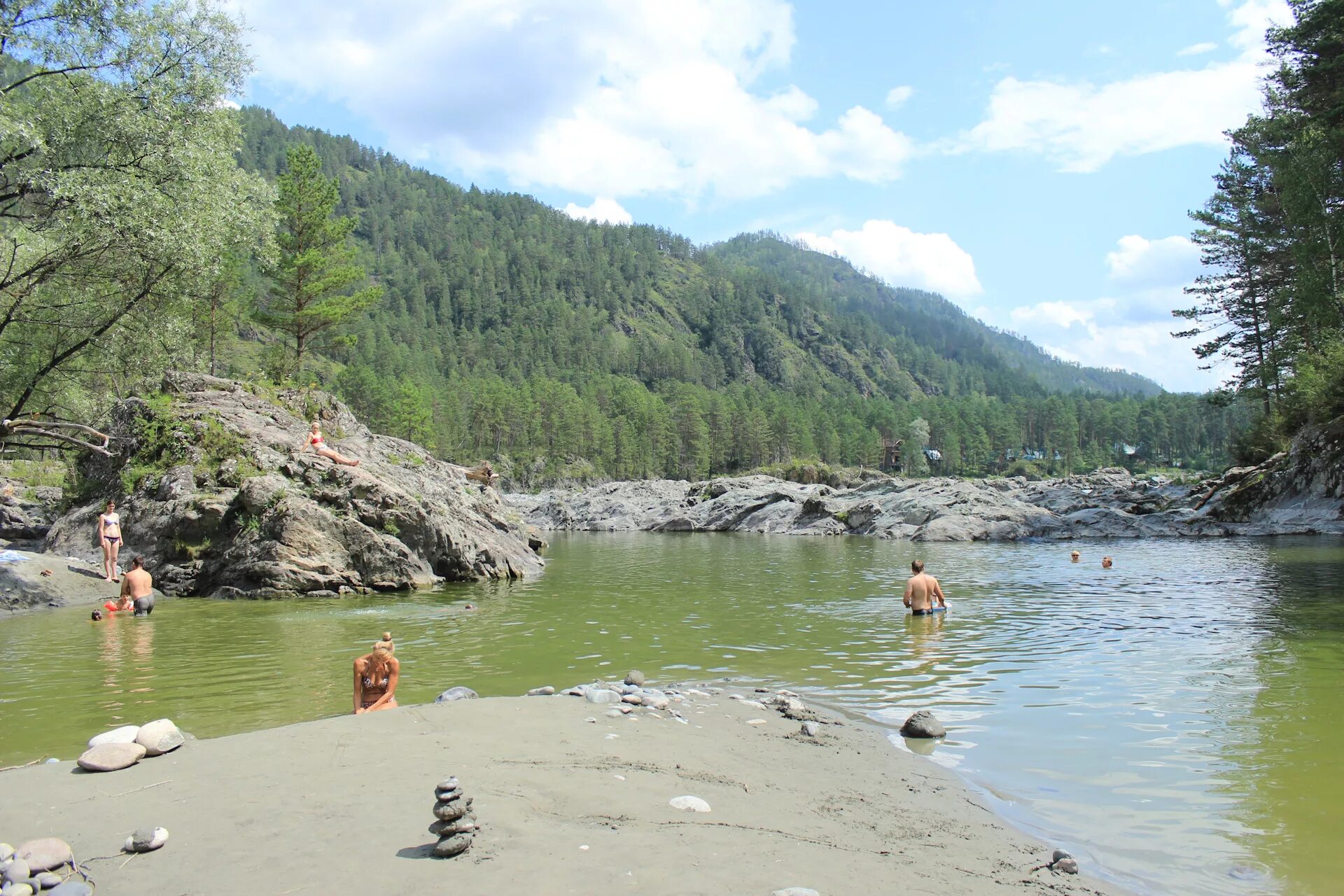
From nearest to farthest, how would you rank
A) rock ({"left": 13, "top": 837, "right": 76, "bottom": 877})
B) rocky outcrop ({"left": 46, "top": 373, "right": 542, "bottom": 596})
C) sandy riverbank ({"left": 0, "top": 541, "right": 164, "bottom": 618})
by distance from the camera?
1. rock ({"left": 13, "top": 837, "right": 76, "bottom": 877})
2. sandy riverbank ({"left": 0, "top": 541, "right": 164, "bottom": 618})
3. rocky outcrop ({"left": 46, "top": 373, "right": 542, "bottom": 596})

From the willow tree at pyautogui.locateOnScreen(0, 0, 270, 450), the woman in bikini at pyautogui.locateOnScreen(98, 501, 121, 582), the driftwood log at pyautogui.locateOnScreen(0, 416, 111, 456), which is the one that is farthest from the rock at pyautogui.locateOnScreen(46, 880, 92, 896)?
the woman in bikini at pyautogui.locateOnScreen(98, 501, 121, 582)

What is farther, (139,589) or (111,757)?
(139,589)

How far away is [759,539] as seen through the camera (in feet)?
192

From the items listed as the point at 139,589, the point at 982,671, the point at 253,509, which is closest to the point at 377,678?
the point at 982,671

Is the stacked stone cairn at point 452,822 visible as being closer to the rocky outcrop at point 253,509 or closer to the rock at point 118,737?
the rock at point 118,737

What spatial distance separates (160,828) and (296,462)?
20.7 meters

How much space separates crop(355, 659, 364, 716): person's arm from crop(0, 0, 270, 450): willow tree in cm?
1126

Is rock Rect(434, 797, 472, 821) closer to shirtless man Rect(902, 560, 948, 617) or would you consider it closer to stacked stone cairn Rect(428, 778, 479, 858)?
stacked stone cairn Rect(428, 778, 479, 858)

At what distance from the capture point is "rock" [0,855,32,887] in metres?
4.15

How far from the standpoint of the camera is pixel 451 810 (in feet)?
15.8

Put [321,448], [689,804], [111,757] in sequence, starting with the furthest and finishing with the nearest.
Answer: [321,448]
[111,757]
[689,804]

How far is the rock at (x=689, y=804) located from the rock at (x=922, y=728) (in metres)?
4.11

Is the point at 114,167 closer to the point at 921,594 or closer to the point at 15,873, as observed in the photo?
the point at 15,873

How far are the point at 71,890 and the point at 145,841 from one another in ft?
1.78
